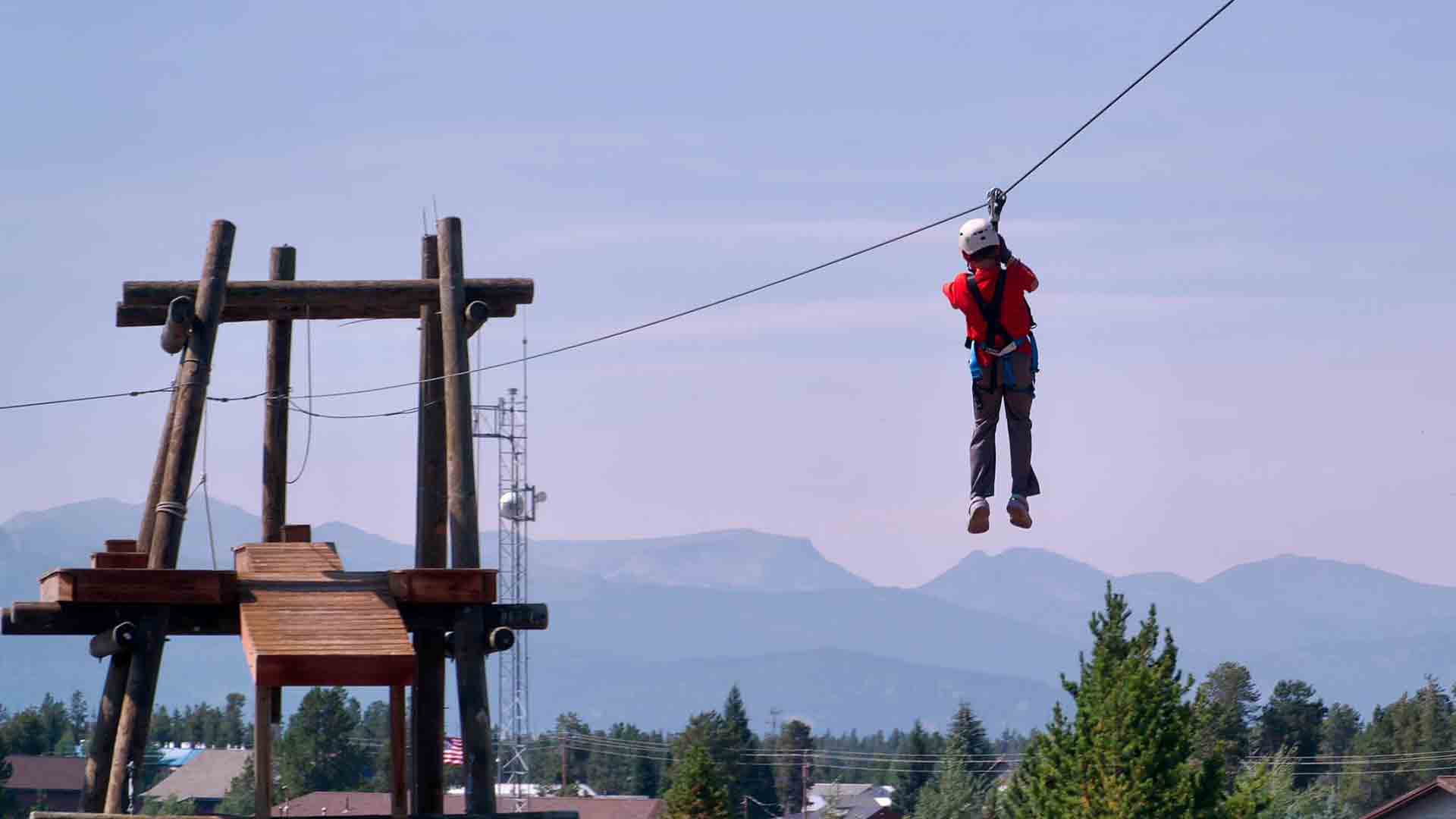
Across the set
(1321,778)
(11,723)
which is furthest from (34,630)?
(11,723)

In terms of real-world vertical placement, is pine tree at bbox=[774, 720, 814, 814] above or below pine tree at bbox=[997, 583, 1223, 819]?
above

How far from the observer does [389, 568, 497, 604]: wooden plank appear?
60.8 feet

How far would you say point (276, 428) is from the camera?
22.6 m

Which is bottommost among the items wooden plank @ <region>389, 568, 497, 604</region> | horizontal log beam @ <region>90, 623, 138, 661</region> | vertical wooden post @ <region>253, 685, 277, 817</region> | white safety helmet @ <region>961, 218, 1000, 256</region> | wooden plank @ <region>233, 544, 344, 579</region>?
vertical wooden post @ <region>253, 685, 277, 817</region>

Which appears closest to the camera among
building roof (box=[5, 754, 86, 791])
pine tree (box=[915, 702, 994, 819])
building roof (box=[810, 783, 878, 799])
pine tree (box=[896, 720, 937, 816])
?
pine tree (box=[915, 702, 994, 819])

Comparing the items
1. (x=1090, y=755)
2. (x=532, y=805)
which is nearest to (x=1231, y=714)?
(x=532, y=805)

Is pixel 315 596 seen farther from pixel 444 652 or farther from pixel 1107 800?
pixel 1107 800

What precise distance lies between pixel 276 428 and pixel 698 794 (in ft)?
114

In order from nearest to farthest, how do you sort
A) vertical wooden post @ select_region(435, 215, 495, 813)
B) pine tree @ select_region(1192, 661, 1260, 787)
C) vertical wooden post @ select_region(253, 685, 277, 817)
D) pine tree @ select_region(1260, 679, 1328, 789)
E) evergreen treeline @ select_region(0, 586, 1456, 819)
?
vertical wooden post @ select_region(253, 685, 277, 817)
vertical wooden post @ select_region(435, 215, 495, 813)
evergreen treeline @ select_region(0, 586, 1456, 819)
pine tree @ select_region(1192, 661, 1260, 787)
pine tree @ select_region(1260, 679, 1328, 789)

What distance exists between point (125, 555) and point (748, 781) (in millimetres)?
120356

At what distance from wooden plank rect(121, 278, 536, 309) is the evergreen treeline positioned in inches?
1019

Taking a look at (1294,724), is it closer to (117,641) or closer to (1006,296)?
(117,641)

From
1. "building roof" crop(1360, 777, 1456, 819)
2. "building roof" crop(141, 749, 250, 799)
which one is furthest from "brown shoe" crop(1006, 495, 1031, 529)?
"building roof" crop(141, 749, 250, 799)

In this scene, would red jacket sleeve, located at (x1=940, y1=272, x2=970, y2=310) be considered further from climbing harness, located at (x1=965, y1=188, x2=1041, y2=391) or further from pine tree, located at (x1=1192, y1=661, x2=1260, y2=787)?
pine tree, located at (x1=1192, y1=661, x2=1260, y2=787)
